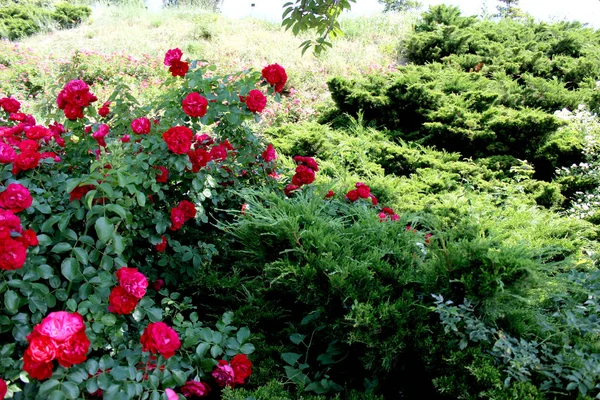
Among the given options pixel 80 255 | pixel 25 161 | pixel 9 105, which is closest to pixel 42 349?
pixel 80 255

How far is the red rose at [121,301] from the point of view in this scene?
1574 millimetres

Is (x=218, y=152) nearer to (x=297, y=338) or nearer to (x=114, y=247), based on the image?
(x=114, y=247)

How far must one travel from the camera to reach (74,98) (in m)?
2.11

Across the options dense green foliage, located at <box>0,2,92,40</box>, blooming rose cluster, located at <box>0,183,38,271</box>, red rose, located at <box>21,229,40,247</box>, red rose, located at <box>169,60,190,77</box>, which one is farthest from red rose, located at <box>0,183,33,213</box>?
dense green foliage, located at <box>0,2,92,40</box>

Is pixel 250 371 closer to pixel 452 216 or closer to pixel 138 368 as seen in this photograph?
pixel 138 368

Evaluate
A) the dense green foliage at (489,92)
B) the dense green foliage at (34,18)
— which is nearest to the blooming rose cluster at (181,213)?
the dense green foliage at (489,92)

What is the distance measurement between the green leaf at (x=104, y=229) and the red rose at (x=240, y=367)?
653 millimetres

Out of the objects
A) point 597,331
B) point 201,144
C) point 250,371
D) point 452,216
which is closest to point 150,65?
point 201,144

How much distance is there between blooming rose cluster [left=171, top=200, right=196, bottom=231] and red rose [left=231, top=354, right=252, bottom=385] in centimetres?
67

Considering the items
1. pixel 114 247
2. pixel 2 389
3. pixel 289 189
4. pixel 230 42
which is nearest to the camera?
pixel 2 389

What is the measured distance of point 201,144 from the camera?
2523mm

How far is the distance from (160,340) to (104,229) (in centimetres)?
43

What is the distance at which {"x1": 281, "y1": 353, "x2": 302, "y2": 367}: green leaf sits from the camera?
1917mm

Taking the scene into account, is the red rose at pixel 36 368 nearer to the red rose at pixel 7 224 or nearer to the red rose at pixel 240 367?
the red rose at pixel 7 224
